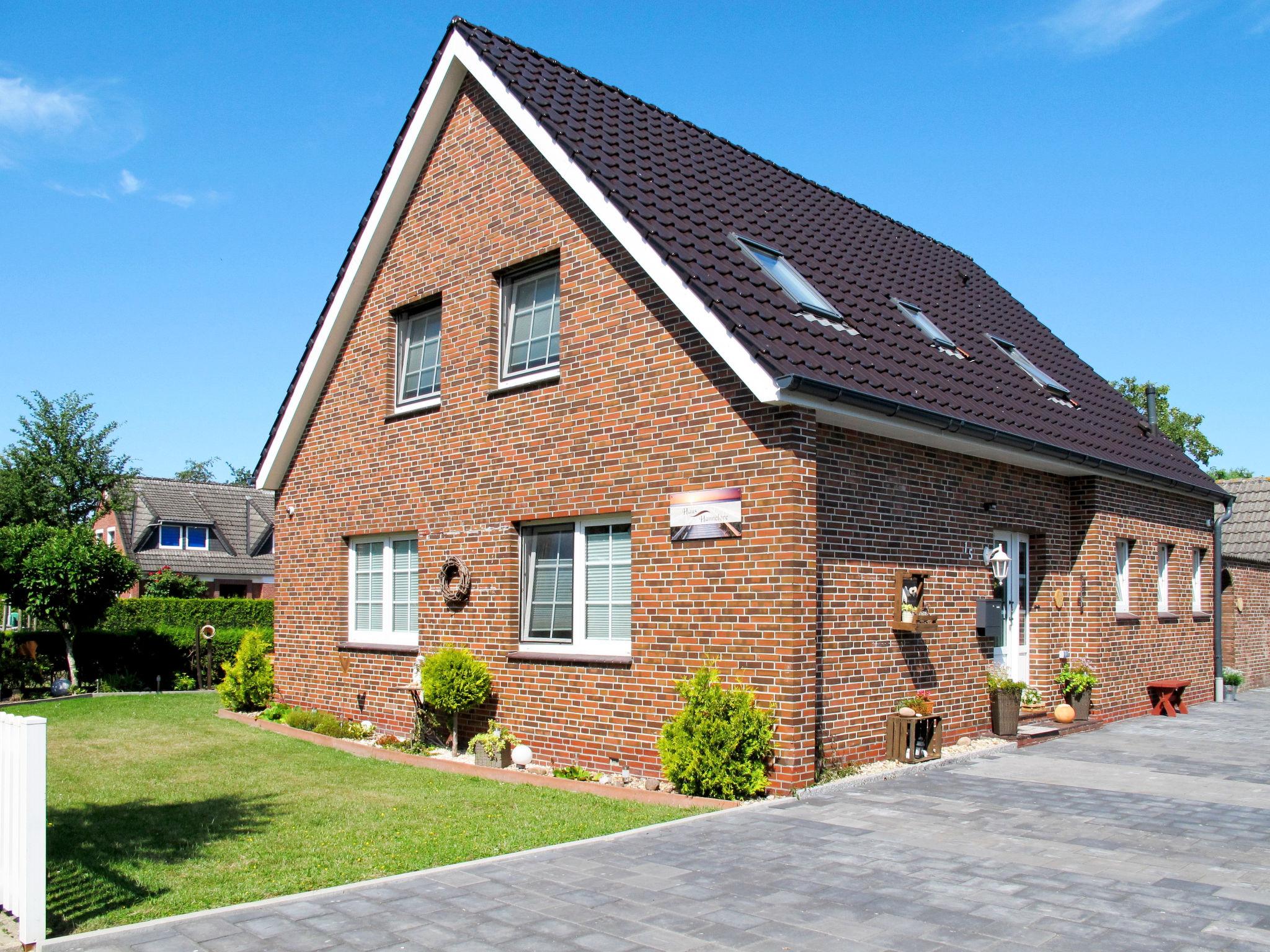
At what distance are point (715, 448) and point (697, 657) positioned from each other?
1899mm

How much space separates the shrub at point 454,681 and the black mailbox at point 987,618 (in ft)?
18.0

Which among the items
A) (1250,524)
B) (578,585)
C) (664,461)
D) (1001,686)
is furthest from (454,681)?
(1250,524)

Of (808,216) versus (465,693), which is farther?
(808,216)

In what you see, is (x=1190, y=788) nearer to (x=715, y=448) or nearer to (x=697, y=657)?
(x=697, y=657)

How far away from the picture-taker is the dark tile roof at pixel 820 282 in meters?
9.59

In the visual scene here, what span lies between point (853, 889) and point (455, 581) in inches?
282

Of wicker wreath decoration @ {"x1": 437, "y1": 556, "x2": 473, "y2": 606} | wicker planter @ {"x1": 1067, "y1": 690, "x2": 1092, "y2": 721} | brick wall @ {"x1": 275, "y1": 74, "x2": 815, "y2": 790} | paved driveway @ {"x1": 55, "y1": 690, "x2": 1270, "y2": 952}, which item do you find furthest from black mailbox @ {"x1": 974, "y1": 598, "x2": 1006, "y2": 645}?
wicker wreath decoration @ {"x1": 437, "y1": 556, "x2": 473, "y2": 606}

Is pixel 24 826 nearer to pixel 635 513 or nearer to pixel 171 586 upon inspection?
pixel 635 513

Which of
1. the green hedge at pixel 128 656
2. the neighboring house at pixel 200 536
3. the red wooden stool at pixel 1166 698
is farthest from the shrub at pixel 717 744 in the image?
the neighboring house at pixel 200 536

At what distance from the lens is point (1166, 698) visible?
1461 cm

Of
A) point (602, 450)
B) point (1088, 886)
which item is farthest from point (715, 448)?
point (1088, 886)

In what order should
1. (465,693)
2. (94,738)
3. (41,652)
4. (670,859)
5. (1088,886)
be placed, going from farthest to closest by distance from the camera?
(41,652) < (94,738) < (465,693) < (670,859) < (1088,886)

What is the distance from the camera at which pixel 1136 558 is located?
15.0 meters

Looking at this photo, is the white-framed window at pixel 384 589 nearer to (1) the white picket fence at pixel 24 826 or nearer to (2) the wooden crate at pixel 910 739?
(2) the wooden crate at pixel 910 739
